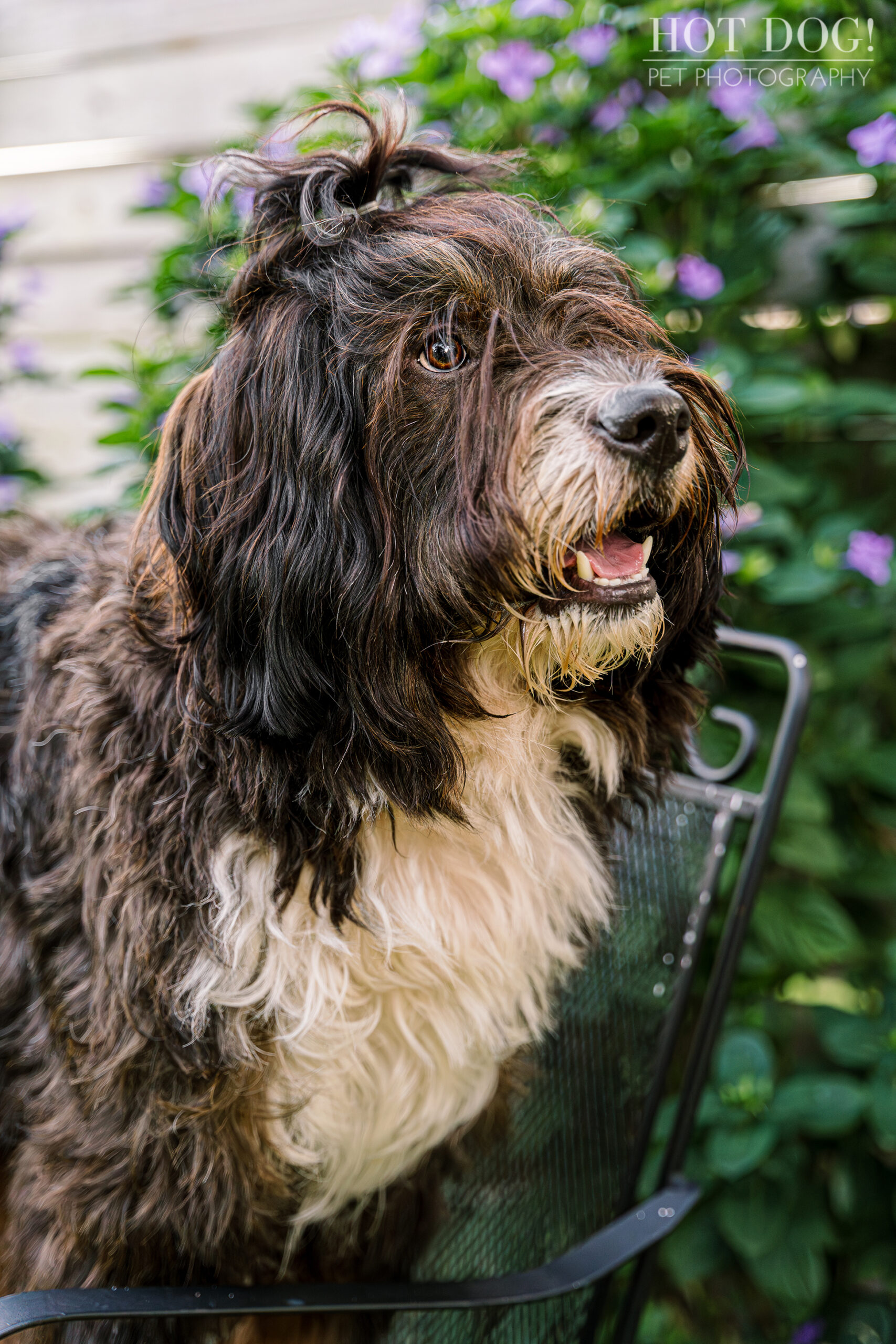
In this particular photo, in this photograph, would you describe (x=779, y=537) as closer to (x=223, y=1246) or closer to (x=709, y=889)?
(x=709, y=889)

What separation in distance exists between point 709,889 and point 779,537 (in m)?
0.79

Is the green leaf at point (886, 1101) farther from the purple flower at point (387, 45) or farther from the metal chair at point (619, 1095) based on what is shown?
the purple flower at point (387, 45)

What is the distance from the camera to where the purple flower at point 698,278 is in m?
2.06

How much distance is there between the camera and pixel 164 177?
95.1 inches

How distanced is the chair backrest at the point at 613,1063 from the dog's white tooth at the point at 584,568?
0.48 metres

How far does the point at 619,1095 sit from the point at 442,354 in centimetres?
110

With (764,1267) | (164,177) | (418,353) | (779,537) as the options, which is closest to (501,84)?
(164,177)

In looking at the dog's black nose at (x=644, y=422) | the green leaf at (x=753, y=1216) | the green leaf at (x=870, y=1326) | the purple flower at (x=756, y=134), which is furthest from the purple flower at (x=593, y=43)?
the green leaf at (x=870, y=1326)

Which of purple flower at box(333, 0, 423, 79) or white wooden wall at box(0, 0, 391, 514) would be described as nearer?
purple flower at box(333, 0, 423, 79)

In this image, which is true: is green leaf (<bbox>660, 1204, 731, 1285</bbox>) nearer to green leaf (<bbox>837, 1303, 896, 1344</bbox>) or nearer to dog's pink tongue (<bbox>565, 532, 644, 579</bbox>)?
green leaf (<bbox>837, 1303, 896, 1344</bbox>)

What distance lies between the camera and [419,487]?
3.53ft

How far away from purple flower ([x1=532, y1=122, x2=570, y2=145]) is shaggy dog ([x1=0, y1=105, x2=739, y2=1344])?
3.14ft

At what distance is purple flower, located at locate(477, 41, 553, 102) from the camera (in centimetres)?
207

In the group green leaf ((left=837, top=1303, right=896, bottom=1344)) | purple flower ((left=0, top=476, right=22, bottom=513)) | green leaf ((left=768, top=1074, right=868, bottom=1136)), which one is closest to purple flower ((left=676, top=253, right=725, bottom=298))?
green leaf ((left=768, top=1074, right=868, bottom=1136))
